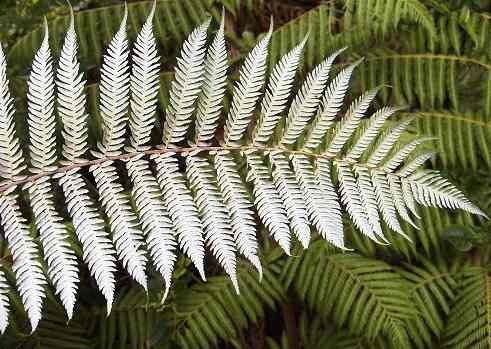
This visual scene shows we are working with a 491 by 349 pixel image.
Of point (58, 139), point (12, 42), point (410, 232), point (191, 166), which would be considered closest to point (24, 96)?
point (58, 139)

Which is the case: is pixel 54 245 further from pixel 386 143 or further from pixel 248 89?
pixel 386 143

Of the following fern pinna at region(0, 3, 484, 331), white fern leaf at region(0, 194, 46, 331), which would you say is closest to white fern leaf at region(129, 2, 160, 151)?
fern pinna at region(0, 3, 484, 331)

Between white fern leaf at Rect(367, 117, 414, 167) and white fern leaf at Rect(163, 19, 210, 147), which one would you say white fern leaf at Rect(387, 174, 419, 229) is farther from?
white fern leaf at Rect(163, 19, 210, 147)

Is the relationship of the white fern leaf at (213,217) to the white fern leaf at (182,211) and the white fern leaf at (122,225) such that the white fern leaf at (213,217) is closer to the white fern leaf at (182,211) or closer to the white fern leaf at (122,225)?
the white fern leaf at (182,211)

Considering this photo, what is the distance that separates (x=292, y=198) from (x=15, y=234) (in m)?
0.73

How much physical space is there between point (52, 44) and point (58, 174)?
3.46ft

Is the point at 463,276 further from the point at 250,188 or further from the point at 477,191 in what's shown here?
the point at 250,188

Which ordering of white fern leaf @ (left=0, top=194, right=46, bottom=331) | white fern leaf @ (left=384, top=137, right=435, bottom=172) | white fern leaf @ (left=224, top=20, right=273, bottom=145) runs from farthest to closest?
1. white fern leaf @ (left=384, top=137, right=435, bottom=172)
2. white fern leaf @ (left=224, top=20, right=273, bottom=145)
3. white fern leaf @ (left=0, top=194, right=46, bottom=331)

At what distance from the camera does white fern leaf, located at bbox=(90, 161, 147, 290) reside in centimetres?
132

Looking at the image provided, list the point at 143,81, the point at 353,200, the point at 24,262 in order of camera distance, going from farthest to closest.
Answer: the point at 353,200 → the point at 143,81 → the point at 24,262

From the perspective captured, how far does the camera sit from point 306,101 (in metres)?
1.54

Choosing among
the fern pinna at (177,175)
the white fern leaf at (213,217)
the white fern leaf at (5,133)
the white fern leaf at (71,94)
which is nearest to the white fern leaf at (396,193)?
the fern pinna at (177,175)

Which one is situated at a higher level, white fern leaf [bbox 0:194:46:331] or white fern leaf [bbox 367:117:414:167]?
white fern leaf [bbox 367:117:414:167]

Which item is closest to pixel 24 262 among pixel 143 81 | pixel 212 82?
pixel 143 81
